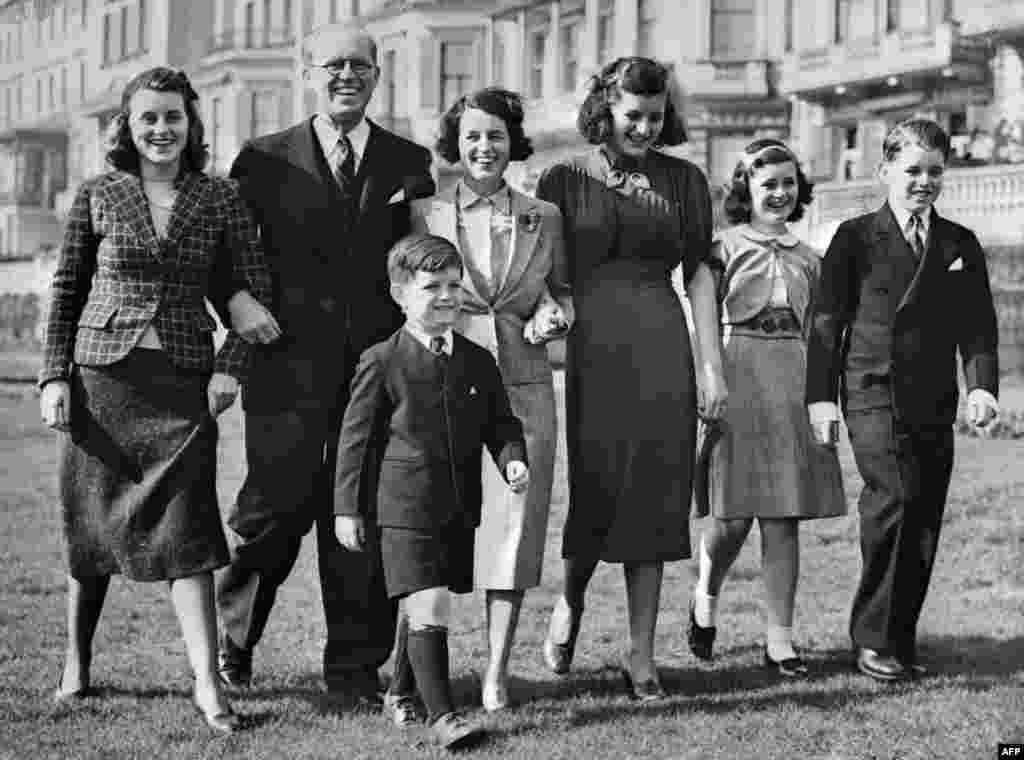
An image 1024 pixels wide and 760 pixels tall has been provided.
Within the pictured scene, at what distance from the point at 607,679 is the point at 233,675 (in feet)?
4.75

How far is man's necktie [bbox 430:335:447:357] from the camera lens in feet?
17.2

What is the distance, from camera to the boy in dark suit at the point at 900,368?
5988 mm

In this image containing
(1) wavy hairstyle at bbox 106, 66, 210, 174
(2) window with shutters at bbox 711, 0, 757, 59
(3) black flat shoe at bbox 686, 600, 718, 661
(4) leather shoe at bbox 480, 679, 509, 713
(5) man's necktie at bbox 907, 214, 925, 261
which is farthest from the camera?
Result: (2) window with shutters at bbox 711, 0, 757, 59

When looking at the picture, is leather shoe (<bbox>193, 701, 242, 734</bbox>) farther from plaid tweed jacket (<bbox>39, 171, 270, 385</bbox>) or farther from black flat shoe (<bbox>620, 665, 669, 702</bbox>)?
black flat shoe (<bbox>620, 665, 669, 702</bbox>)

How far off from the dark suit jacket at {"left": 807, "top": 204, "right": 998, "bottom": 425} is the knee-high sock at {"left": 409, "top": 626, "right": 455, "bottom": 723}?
1848 mm

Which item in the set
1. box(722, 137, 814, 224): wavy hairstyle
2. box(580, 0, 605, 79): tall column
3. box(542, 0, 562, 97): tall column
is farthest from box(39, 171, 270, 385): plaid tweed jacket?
box(542, 0, 562, 97): tall column

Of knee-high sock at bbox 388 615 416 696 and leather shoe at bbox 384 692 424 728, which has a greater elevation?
knee-high sock at bbox 388 615 416 696

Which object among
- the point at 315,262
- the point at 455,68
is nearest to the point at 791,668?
the point at 315,262

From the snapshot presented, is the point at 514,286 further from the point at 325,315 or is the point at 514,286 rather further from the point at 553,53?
the point at 553,53

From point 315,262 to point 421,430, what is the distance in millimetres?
863

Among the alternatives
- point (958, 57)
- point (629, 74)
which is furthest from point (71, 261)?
point (958, 57)

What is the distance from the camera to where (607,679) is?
242 inches

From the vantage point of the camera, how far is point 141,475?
5301 mm

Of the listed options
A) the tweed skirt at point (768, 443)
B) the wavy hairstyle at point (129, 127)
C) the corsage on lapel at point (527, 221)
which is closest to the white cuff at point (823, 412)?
the tweed skirt at point (768, 443)
